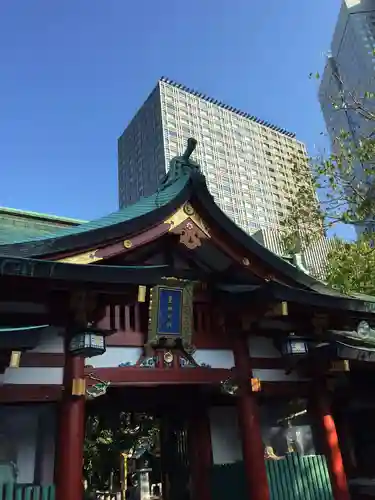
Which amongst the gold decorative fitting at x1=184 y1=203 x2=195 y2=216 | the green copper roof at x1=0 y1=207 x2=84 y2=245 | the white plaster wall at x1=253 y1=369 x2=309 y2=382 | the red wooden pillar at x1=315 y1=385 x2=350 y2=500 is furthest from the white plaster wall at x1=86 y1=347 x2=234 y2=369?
the green copper roof at x1=0 y1=207 x2=84 y2=245

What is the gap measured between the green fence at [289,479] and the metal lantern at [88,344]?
359 centimetres

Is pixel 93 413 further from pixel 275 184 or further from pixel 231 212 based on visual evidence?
pixel 275 184

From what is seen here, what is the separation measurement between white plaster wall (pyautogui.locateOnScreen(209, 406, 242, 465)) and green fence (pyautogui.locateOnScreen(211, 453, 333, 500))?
2.05 ft

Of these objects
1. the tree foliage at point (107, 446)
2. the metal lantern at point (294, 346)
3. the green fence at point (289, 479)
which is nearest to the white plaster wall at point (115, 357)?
the metal lantern at point (294, 346)

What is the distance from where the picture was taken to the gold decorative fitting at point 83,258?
7.00 meters

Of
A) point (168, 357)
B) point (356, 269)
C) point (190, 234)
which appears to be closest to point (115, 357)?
point (168, 357)

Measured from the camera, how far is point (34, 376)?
21.7ft

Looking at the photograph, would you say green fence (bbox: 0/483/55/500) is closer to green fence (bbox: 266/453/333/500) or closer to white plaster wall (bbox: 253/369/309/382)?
green fence (bbox: 266/453/333/500)

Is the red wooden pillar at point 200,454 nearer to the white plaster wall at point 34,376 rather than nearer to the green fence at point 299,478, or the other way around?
the green fence at point 299,478

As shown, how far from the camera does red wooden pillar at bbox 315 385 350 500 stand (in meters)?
8.20

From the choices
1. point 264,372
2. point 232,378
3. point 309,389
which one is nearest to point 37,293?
point 232,378

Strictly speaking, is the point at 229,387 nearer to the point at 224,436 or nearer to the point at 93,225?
the point at 224,436

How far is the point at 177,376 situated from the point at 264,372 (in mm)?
1929

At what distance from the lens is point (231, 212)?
90688 millimetres
